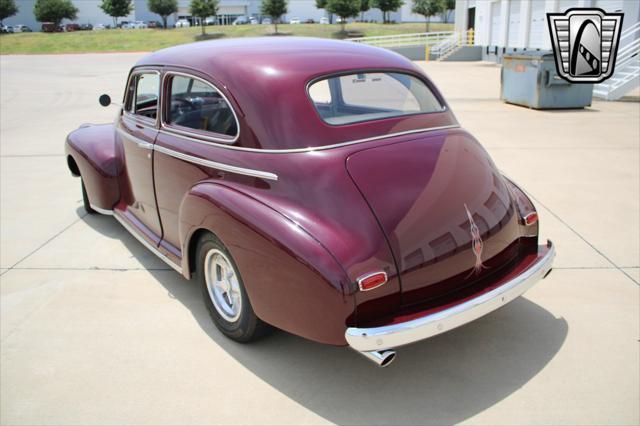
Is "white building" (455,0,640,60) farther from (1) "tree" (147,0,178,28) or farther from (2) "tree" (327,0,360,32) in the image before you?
(1) "tree" (147,0,178,28)

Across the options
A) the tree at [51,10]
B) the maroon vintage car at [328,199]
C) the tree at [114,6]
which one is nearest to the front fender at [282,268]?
the maroon vintage car at [328,199]

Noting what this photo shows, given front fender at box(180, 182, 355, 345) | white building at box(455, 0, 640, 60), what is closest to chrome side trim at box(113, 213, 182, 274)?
front fender at box(180, 182, 355, 345)

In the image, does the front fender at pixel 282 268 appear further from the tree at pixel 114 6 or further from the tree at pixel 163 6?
the tree at pixel 114 6

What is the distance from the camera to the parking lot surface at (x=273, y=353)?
2.87 m

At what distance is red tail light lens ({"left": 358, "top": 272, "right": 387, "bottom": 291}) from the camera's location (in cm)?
263

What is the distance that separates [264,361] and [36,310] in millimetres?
1789

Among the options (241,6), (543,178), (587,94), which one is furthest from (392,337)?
(241,6)

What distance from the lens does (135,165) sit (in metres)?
4.36

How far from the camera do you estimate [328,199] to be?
9.46 feet

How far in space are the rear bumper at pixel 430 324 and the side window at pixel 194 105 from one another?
1.68m

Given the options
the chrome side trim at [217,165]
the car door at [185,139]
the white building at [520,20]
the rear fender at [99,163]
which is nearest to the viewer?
the chrome side trim at [217,165]

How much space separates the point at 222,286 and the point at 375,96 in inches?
64.2

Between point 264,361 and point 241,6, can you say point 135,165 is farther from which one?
point 241,6

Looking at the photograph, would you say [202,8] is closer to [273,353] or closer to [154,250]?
[154,250]
